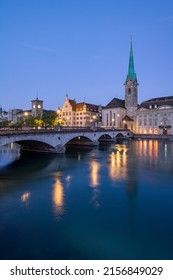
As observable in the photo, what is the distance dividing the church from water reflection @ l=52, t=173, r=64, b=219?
84.5 meters

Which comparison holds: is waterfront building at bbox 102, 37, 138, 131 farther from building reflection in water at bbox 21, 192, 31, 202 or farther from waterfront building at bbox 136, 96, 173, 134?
building reflection in water at bbox 21, 192, 31, 202

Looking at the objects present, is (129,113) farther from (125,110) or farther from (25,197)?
(25,197)

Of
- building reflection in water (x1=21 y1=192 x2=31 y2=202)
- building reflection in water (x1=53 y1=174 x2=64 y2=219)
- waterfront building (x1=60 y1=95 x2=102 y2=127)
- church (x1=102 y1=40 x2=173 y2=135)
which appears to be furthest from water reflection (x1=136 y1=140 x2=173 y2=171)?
waterfront building (x1=60 y1=95 x2=102 y2=127)

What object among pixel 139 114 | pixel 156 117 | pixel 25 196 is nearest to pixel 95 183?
pixel 25 196

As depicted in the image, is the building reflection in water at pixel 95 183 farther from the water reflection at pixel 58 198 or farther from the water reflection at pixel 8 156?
the water reflection at pixel 8 156

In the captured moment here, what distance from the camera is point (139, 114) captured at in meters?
108

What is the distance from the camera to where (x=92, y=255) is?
396 inches

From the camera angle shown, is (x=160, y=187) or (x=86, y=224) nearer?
(x=86, y=224)

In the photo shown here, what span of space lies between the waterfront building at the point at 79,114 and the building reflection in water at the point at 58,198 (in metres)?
95.3

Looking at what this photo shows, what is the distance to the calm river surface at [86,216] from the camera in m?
10.6
